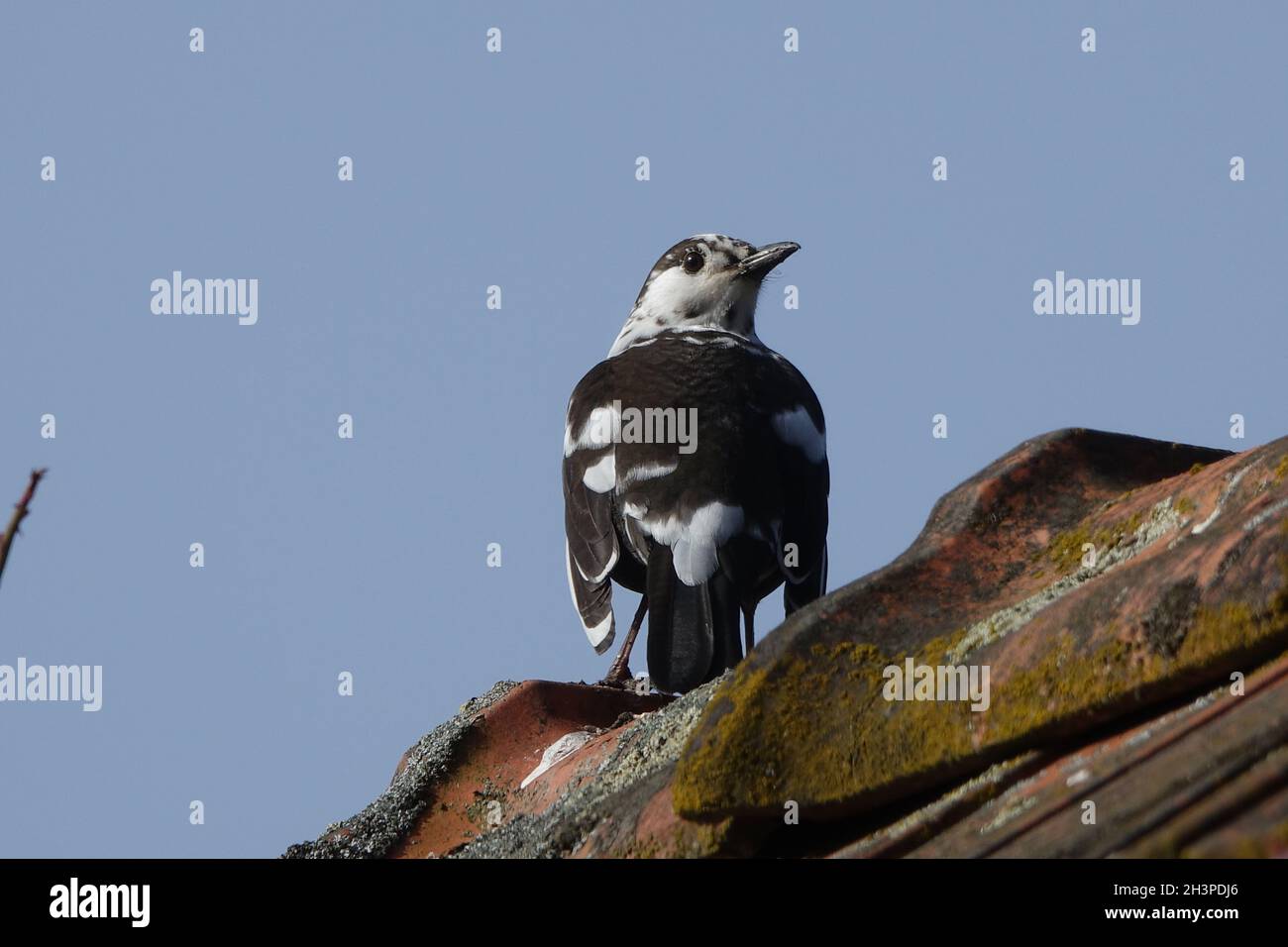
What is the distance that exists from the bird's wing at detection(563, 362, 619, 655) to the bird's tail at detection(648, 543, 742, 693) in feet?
1.64

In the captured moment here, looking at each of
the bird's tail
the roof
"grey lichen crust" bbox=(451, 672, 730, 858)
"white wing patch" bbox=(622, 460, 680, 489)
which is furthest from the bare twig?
"white wing patch" bbox=(622, 460, 680, 489)

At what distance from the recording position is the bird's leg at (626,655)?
7426 mm

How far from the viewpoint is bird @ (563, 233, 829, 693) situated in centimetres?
688

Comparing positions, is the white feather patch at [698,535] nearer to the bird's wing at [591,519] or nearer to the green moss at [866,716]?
the bird's wing at [591,519]

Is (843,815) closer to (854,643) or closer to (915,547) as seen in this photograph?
(854,643)

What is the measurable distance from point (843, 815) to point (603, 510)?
14.6 ft

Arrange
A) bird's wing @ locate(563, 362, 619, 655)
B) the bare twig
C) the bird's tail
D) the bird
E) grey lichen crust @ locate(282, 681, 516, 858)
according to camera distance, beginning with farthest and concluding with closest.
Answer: bird's wing @ locate(563, 362, 619, 655) < the bird < the bird's tail < grey lichen crust @ locate(282, 681, 516, 858) < the bare twig

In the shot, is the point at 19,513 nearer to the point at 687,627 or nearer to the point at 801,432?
the point at 687,627

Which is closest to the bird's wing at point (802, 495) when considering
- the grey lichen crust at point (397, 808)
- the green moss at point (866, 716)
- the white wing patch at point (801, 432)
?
the white wing patch at point (801, 432)

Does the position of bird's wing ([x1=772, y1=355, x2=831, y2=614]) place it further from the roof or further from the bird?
the roof

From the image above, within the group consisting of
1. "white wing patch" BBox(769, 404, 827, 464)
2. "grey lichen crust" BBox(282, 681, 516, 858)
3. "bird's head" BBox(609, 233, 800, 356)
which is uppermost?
"bird's head" BBox(609, 233, 800, 356)

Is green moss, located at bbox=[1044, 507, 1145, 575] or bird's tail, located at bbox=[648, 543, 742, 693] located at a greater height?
green moss, located at bbox=[1044, 507, 1145, 575]

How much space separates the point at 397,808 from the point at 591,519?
9.00ft
